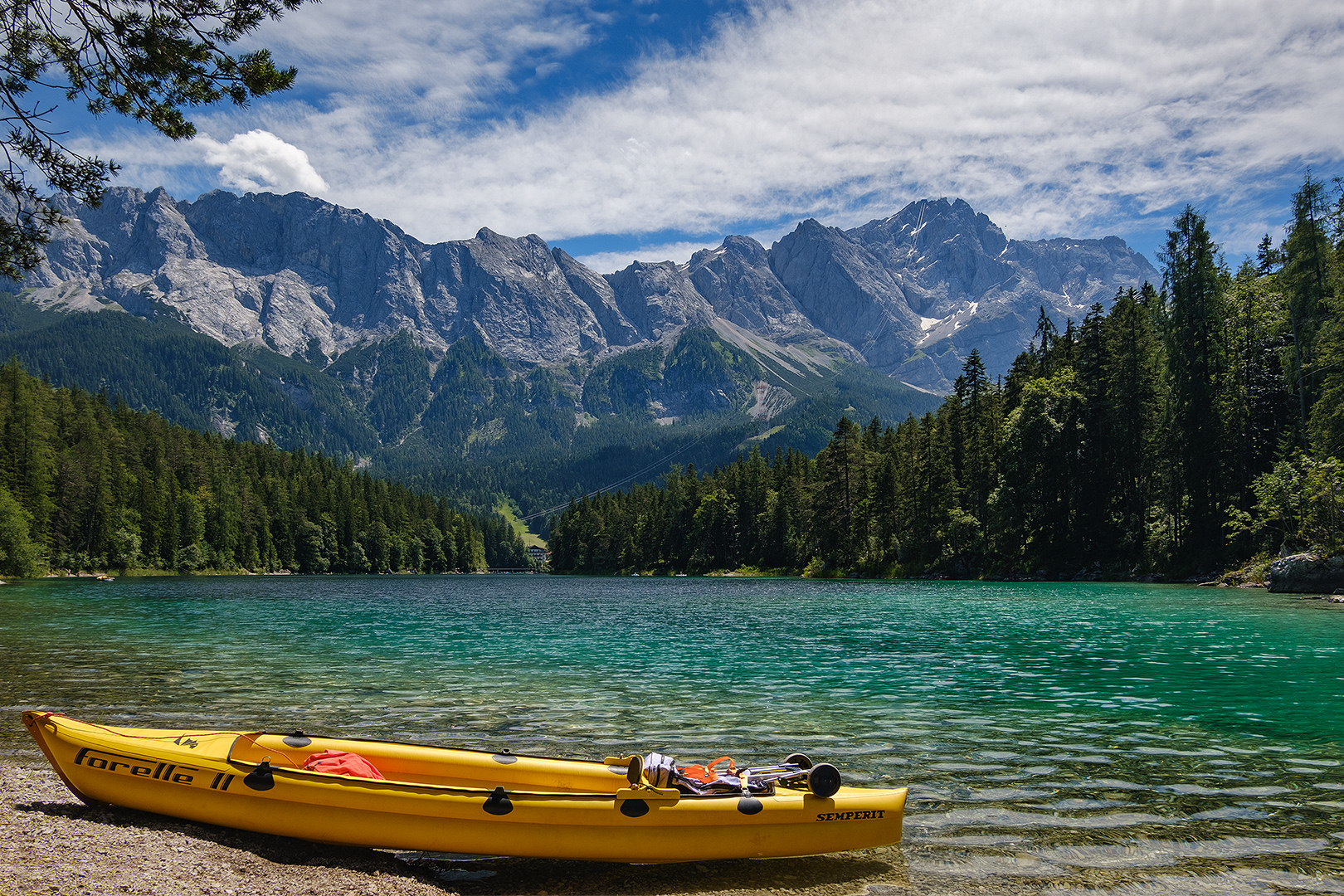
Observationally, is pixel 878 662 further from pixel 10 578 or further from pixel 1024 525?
pixel 10 578

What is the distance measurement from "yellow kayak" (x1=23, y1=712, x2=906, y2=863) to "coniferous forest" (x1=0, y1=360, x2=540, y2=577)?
9002cm

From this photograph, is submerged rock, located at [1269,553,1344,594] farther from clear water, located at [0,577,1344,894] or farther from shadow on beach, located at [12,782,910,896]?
shadow on beach, located at [12,782,910,896]

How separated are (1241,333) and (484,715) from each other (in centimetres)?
7636

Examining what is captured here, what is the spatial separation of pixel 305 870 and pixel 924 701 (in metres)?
14.9

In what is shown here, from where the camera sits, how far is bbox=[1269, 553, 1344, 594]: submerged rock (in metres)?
47.2

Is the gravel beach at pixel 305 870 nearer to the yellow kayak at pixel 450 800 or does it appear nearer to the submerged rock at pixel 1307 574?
the yellow kayak at pixel 450 800

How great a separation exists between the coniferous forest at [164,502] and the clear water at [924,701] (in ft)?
194

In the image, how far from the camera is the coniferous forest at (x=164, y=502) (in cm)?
8731

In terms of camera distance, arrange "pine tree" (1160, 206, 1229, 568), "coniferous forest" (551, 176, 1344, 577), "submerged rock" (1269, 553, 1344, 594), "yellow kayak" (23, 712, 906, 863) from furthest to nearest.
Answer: "pine tree" (1160, 206, 1229, 568), "coniferous forest" (551, 176, 1344, 577), "submerged rock" (1269, 553, 1344, 594), "yellow kayak" (23, 712, 906, 863)

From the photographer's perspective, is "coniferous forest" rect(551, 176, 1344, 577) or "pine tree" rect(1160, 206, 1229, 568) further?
"pine tree" rect(1160, 206, 1229, 568)

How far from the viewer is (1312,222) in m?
57.8

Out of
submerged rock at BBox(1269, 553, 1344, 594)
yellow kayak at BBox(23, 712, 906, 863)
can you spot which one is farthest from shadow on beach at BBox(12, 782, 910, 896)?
submerged rock at BBox(1269, 553, 1344, 594)

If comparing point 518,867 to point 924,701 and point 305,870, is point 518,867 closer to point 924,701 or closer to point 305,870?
point 305,870

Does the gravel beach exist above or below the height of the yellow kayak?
below
